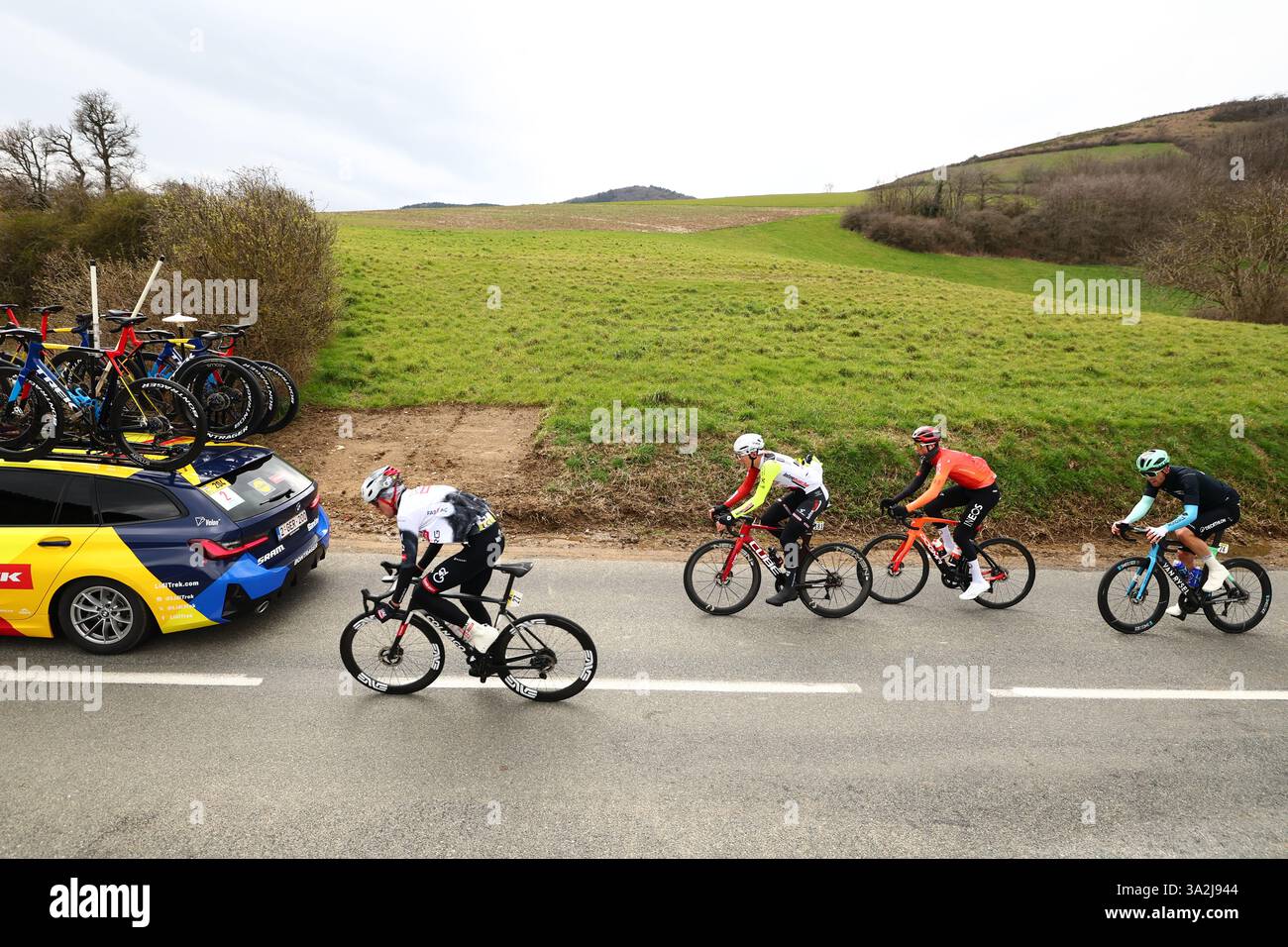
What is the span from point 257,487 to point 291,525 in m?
0.48

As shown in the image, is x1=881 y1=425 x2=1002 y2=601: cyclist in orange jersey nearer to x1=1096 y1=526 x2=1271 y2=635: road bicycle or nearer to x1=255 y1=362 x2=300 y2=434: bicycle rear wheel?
x1=1096 y1=526 x2=1271 y2=635: road bicycle

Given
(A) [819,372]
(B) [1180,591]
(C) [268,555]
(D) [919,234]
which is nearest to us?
(C) [268,555]

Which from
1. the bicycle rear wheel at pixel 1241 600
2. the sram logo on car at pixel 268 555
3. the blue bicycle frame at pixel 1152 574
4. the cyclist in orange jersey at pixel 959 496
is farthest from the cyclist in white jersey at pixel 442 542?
the bicycle rear wheel at pixel 1241 600

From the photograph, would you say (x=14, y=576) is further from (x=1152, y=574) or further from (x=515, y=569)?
(x=1152, y=574)

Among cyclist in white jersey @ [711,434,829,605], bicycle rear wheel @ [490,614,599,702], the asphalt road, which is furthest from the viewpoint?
cyclist in white jersey @ [711,434,829,605]

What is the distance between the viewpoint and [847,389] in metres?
14.8

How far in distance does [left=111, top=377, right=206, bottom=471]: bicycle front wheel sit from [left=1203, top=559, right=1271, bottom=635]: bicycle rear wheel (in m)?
10.3

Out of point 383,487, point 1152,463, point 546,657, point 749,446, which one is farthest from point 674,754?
point 1152,463

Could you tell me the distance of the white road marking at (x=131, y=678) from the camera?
578 centimetres

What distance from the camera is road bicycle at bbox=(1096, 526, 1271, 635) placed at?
7387 mm

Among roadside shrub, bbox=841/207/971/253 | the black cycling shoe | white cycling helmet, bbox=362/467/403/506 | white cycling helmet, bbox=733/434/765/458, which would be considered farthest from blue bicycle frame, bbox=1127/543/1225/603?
roadside shrub, bbox=841/207/971/253

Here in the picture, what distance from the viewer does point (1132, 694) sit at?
6.11m

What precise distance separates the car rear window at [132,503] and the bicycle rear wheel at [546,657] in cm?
321

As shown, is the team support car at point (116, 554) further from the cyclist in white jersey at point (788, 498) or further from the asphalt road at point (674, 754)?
the cyclist in white jersey at point (788, 498)
